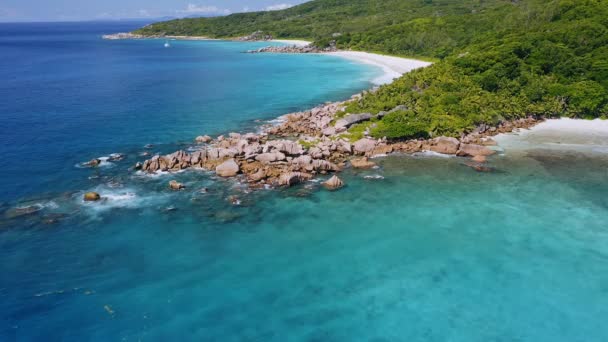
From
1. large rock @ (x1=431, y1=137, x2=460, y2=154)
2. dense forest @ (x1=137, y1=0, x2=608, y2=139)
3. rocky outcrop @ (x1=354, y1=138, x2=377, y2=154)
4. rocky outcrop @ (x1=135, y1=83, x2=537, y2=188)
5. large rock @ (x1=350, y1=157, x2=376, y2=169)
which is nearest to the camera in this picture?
rocky outcrop @ (x1=135, y1=83, x2=537, y2=188)

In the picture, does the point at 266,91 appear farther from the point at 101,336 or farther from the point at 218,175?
the point at 101,336

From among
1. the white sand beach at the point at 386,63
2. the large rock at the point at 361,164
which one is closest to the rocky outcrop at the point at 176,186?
the large rock at the point at 361,164

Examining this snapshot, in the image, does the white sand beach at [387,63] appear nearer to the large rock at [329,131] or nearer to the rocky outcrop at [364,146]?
the large rock at [329,131]

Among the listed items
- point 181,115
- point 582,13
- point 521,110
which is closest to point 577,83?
point 521,110

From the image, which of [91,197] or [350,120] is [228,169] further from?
[350,120]

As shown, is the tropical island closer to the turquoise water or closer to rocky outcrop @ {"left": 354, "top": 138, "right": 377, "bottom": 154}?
rocky outcrop @ {"left": 354, "top": 138, "right": 377, "bottom": 154}

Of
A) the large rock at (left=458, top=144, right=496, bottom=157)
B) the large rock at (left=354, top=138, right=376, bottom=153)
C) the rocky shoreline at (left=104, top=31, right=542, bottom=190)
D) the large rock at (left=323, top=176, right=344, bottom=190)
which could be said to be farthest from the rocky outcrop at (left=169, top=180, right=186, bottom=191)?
the large rock at (left=458, top=144, right=496, bottom=157)

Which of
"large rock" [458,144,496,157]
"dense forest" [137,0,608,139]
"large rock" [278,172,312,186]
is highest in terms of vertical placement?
"dense forest" [137,0,608,139]
